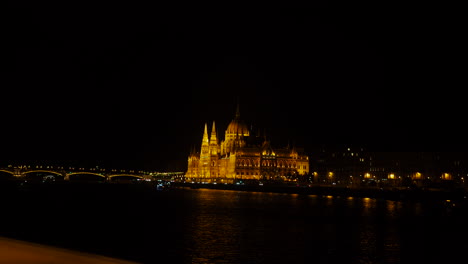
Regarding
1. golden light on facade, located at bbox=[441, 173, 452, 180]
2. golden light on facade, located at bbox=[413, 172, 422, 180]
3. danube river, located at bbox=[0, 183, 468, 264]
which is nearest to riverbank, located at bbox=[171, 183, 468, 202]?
golden light on facade, located at bbox=[413, 172, 422, 180]

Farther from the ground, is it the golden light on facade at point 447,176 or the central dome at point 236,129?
the central dome at point 236,129

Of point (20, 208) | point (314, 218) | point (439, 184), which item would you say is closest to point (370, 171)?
point (439, 184)

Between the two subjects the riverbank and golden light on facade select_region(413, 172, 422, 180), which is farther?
golden light on facade select_region(413, 172, 422, 180)

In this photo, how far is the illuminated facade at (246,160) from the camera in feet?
419

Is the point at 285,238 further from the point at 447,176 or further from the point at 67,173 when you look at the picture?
the point at 67,173

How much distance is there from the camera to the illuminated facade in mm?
127562

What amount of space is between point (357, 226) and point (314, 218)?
578cm

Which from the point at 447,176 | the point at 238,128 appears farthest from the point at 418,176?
the point at 238,128

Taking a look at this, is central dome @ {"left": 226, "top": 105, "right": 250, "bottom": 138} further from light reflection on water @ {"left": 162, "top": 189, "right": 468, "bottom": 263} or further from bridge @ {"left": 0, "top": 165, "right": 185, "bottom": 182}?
light reflection on water @ {"left": 162, "top": 189, "right": 468, "bottom": 263}

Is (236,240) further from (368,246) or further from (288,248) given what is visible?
(368,246)

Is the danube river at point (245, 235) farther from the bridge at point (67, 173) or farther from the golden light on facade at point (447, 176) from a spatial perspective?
the bridge at point (67, 173)

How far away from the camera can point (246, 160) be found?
128m

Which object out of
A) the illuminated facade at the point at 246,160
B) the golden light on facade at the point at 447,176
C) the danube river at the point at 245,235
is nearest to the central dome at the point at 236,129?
the illuminated facade at the point at 246,160

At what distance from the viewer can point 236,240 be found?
28656 millimetres
